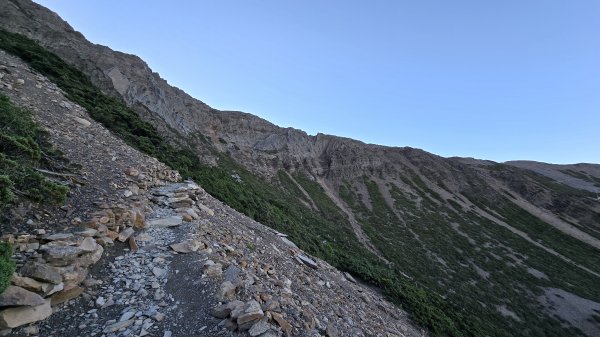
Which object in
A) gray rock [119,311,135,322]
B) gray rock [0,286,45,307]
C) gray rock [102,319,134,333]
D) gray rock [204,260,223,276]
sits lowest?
gray rock [102,319,134,333]

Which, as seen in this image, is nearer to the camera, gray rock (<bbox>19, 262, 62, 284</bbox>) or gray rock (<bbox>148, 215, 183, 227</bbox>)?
gray rock (<bbox>19, 262, 62, 284</bbox>)

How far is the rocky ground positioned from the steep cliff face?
8.71 m

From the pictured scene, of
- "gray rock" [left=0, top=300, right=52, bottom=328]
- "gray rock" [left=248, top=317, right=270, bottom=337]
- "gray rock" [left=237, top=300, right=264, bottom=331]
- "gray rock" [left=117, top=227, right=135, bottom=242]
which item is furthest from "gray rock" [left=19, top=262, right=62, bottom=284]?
"gray rock" [left=248, top=317, right=270, bottom=337]

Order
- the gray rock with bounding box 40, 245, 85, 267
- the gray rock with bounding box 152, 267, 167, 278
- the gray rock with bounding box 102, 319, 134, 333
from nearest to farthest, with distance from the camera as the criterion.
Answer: the gray rock with bounding box 102, 319, 134, 333 < the gray rock with bounding box 40, 245, 85, 267 < the gray rock with bounding box 152, 267, 167, 278

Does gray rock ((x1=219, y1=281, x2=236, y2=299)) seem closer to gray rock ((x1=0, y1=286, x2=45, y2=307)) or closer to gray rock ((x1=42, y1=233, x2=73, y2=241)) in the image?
gray rock ((x1=0, y1=286, x2=45, y2=307))

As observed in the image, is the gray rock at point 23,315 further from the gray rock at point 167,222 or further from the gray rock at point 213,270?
the gray rock at point 167,222

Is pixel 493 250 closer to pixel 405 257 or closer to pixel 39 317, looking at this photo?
pixel 405 257

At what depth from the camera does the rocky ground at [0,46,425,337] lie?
7062 millimetres

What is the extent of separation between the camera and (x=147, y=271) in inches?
351

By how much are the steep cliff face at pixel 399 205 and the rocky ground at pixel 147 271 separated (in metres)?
8.71

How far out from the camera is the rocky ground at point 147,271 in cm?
706

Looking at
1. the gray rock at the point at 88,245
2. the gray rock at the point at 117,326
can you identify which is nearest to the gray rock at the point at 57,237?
the gray rock at the point at 88,245

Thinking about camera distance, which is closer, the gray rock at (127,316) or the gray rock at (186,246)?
the gray rock at (127,316)

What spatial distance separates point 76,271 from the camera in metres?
7.79
